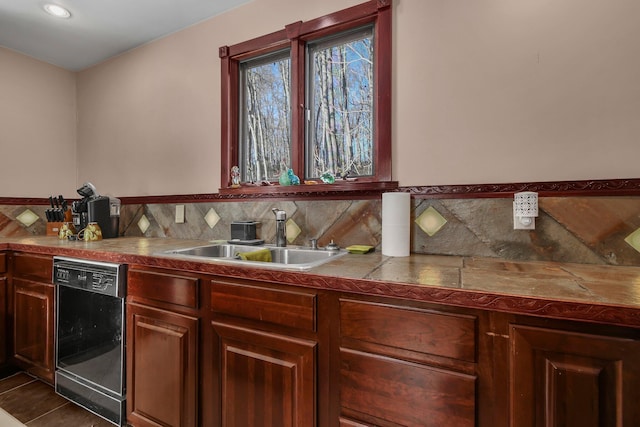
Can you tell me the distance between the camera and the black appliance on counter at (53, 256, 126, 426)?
59.4 inches

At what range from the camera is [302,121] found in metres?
1.91

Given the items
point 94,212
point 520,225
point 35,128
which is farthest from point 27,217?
point 520,225

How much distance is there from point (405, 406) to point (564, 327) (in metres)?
0.47

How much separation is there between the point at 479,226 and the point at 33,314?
2644mm

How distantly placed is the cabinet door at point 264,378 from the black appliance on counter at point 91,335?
65cm

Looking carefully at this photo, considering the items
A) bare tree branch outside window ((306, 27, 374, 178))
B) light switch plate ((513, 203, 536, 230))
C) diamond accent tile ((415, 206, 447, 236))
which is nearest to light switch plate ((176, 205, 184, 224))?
bare tree branch outside window ((306, 27, 374, 178))

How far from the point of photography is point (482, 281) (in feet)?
2.96

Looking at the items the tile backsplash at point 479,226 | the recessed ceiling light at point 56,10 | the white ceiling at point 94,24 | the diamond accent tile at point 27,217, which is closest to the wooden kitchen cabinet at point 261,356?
the tile backsplash at point 479,226

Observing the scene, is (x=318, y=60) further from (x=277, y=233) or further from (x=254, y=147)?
(x=277, y=233)

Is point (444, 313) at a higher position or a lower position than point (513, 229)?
lower

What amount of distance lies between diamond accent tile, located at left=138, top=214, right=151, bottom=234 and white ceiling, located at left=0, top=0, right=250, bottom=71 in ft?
4.76

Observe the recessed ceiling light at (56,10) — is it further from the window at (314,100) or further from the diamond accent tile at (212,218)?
the diamond accent tile at (212,218)

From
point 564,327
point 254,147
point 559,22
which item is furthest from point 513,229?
point 254,147

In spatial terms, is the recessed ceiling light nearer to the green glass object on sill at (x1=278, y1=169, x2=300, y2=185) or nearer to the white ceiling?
the white ceiling
